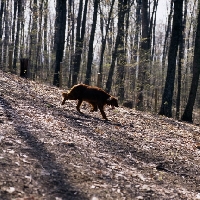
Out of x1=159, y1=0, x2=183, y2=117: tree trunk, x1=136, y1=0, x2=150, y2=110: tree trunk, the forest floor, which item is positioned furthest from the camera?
x1=136, y1=0, x2=150, y2=110: tree trunk

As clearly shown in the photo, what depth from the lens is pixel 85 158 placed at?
627cm

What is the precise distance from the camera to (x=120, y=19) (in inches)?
834

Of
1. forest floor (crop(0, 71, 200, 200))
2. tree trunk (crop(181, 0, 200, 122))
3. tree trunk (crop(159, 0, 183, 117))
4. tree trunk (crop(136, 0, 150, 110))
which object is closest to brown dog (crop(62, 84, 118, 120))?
forest floor (crop(0, 71, 200, 200))

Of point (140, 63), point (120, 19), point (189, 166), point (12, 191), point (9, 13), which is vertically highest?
point (9, 13)

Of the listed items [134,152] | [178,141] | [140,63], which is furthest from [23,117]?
[140,63]

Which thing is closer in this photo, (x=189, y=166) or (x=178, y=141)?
(x=189, y=166)

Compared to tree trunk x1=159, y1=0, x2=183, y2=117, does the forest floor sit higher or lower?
lower

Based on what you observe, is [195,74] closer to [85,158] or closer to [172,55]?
[172,55]

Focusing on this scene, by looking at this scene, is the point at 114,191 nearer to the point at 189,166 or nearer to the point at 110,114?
the point at 189,166

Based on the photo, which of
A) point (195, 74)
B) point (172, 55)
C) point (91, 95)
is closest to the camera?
point (91, 95)

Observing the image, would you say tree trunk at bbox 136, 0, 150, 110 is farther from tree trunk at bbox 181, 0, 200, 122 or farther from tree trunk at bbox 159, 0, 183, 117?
tree trunk at bbox 159, 0, 183, 117

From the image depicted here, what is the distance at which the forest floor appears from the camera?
4843 millimetres

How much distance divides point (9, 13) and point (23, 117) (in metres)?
42.8

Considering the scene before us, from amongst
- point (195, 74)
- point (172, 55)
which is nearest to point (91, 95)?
point (172, 55)
